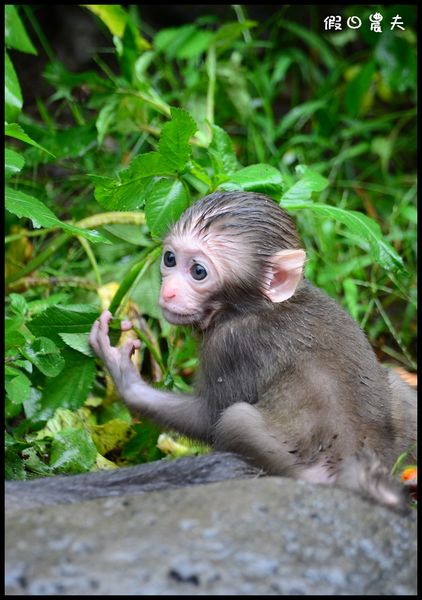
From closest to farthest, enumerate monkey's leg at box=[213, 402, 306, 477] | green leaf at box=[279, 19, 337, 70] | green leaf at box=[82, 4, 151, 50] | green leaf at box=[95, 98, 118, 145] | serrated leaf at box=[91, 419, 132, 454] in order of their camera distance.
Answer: monkey's leg at box=[213, 402, 306, 477] < serrated leaf at box=[91, 419, 132, 454] < green leaf at box=[95, 98, 118, 145] < green leaf at box=[82, 4, 151, 50] < green leaf at box=[279, 19, 337, 70]

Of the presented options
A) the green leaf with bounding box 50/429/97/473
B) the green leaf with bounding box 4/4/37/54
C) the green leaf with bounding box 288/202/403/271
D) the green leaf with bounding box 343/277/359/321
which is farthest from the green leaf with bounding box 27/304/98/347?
the green leaf with bounding box 343/277/359/321

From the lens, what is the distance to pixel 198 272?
3.60 meters

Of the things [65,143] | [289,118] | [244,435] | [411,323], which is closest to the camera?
[244,435]

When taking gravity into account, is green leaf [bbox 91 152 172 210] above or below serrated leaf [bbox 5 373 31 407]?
above

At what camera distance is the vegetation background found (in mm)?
3688

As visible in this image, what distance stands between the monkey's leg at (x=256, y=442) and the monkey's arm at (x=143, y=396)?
11.9 inches

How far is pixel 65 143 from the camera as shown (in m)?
5.25

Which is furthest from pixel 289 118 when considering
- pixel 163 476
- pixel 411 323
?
pixel 163 476

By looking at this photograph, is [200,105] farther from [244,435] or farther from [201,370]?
[244,435]

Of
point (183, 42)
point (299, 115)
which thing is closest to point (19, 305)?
point (183, 42)

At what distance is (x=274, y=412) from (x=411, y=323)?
2723mm

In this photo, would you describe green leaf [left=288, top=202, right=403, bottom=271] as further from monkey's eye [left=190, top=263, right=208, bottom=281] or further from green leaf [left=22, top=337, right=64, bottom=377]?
green leaf [left=22, top=337, right=64, bottom=377]

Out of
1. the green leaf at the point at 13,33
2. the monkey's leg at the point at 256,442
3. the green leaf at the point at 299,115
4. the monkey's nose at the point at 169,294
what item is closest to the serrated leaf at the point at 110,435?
the monkey's nose at the point at 169,294

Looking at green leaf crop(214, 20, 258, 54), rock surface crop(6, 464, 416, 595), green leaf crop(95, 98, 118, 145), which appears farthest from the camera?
green leaf crop(214, 20, 258, 54)
